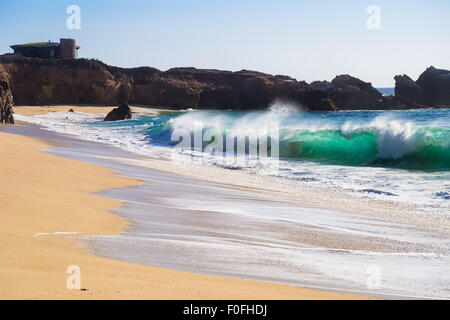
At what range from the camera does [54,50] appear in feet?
290

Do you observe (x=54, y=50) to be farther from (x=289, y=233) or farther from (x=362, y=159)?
(x=289, y=233)

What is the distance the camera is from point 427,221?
25.3 feet

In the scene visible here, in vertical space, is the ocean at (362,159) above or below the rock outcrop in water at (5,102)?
below

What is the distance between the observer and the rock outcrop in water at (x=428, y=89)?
96312 millimetres

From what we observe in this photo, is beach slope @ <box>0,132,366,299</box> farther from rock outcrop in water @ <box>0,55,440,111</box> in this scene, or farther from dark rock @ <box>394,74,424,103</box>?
dark rock @ <box>394,74,424,103</box>

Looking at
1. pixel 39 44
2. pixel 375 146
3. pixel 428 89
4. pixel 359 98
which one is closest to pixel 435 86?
pixel 428 89

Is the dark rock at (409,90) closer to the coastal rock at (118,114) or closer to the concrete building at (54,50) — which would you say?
the concrete building at (54,50)

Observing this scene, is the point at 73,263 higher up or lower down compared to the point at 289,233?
higher up

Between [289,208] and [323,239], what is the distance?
7.10 ft

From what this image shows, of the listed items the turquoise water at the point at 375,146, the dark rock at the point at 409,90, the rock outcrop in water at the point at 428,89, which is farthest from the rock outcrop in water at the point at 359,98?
the turquoise water at the point at 375,146

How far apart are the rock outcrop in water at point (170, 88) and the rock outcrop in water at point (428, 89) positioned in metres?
1.23

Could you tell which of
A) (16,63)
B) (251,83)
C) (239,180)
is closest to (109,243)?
(239,180)

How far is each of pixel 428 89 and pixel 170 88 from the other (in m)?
47.5

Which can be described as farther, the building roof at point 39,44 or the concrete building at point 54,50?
the building roof at point 39,44
